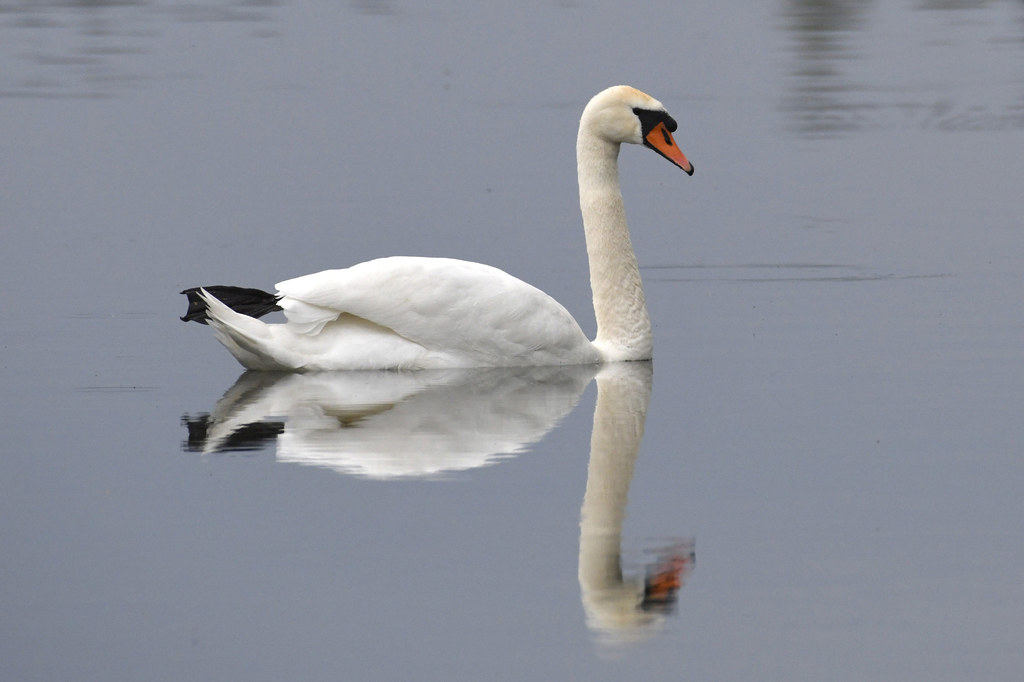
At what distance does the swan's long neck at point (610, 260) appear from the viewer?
977cm

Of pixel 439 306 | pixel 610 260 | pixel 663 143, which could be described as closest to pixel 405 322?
pixel 439 306

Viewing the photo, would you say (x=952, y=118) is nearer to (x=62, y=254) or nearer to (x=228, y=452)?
(x=62, y=254)

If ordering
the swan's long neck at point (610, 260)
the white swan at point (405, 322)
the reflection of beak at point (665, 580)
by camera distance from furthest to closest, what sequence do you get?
the swan's long neck at point (610, 260) < the white swan at point (405, 322) < the reflection of beak at point (665, 580)

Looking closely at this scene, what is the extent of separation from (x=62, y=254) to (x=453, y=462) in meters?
5.84

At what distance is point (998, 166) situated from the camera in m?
15.0

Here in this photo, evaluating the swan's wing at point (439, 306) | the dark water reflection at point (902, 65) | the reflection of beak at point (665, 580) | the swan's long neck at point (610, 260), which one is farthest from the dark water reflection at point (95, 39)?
the reflection of beak at point (665, 580)

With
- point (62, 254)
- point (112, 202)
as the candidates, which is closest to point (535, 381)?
point (62, 254)

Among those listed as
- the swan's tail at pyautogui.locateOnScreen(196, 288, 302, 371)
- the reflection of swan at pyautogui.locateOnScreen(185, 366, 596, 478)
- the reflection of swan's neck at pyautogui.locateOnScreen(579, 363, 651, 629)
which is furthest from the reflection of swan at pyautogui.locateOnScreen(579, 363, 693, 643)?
the swan's tail at pyautogui.locateOnScreen(196, 288, 302, 371)

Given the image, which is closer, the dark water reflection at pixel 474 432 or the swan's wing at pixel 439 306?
the dark water reflection at pixel 474 432

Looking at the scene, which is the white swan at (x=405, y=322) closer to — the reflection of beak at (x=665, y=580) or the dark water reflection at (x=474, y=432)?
the dark water reflection at (x=474, y=432)

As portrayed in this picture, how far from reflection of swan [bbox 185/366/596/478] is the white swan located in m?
0.09

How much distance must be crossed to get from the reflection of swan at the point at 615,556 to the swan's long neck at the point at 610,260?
1.55 metres

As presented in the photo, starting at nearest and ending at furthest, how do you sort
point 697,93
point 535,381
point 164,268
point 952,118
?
1. point 535,381
2. point 164,268
3. point 952,118
4. point 697,93

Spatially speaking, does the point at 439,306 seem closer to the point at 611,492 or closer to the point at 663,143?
the point at 663,143
